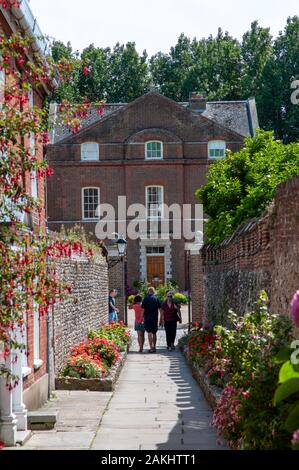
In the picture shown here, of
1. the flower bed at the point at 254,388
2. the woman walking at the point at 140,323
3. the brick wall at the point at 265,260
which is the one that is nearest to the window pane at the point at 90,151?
the woman walking at the point at 140,323

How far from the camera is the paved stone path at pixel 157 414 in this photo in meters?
11.3

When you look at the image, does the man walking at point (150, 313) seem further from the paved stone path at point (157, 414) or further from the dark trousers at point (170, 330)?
the paved stone path at point (157, 414)

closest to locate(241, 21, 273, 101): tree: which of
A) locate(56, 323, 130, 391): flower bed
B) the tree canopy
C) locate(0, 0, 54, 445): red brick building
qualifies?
the tree canopy

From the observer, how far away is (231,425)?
948 cm

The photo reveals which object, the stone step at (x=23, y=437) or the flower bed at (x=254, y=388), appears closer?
the flower bed at (x=254, y=388)

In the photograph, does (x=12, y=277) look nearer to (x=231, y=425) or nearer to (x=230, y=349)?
(x=231, y=425)

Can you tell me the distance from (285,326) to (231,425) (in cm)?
118

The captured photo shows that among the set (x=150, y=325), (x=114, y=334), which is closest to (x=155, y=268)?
(x=150, y=325)

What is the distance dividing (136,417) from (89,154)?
36.7 meters

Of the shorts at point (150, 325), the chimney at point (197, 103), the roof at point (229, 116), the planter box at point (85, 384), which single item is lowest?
the planter box at point (85, 384)

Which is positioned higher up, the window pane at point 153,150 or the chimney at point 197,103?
the chimney at point 197,103


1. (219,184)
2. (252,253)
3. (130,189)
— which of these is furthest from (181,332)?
(252,253)

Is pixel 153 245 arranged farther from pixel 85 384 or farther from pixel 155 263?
pixel 85 384

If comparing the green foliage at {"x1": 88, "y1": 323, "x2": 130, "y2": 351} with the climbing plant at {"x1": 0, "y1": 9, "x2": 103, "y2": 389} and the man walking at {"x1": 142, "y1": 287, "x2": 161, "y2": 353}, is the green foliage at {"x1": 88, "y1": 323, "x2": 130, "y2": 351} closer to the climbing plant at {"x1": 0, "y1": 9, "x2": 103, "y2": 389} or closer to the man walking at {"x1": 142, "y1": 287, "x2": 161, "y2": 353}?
the man walking at {"x1": 142, "y1": 287, "x2": 161, "y2": 353}
